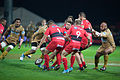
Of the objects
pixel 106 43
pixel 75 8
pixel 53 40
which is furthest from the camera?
pixel 75 8

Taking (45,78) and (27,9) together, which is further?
(27,9)

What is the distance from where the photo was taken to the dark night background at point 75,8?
4375 cm

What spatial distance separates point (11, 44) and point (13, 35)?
0.53 meters

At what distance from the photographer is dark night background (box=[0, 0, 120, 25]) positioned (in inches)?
1722

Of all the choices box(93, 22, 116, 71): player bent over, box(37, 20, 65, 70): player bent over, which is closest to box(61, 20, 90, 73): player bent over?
box(37, 20, 65, 70): player bent over

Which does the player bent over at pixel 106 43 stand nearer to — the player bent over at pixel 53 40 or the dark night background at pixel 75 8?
the player bent over at pixel 53 40

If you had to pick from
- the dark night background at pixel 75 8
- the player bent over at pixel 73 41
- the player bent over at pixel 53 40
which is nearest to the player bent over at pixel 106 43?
the player bent over at pixel 73 41

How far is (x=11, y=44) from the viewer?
42.9ft

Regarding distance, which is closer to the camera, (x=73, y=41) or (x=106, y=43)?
(x=73, y=41)

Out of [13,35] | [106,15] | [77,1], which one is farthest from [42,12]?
[13,35]

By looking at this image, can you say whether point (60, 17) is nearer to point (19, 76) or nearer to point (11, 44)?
point (11, 44)

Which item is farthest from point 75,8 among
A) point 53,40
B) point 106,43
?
point 53,40

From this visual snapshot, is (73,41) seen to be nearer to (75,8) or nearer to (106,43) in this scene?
(106,43)

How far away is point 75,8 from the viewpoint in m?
44.4
